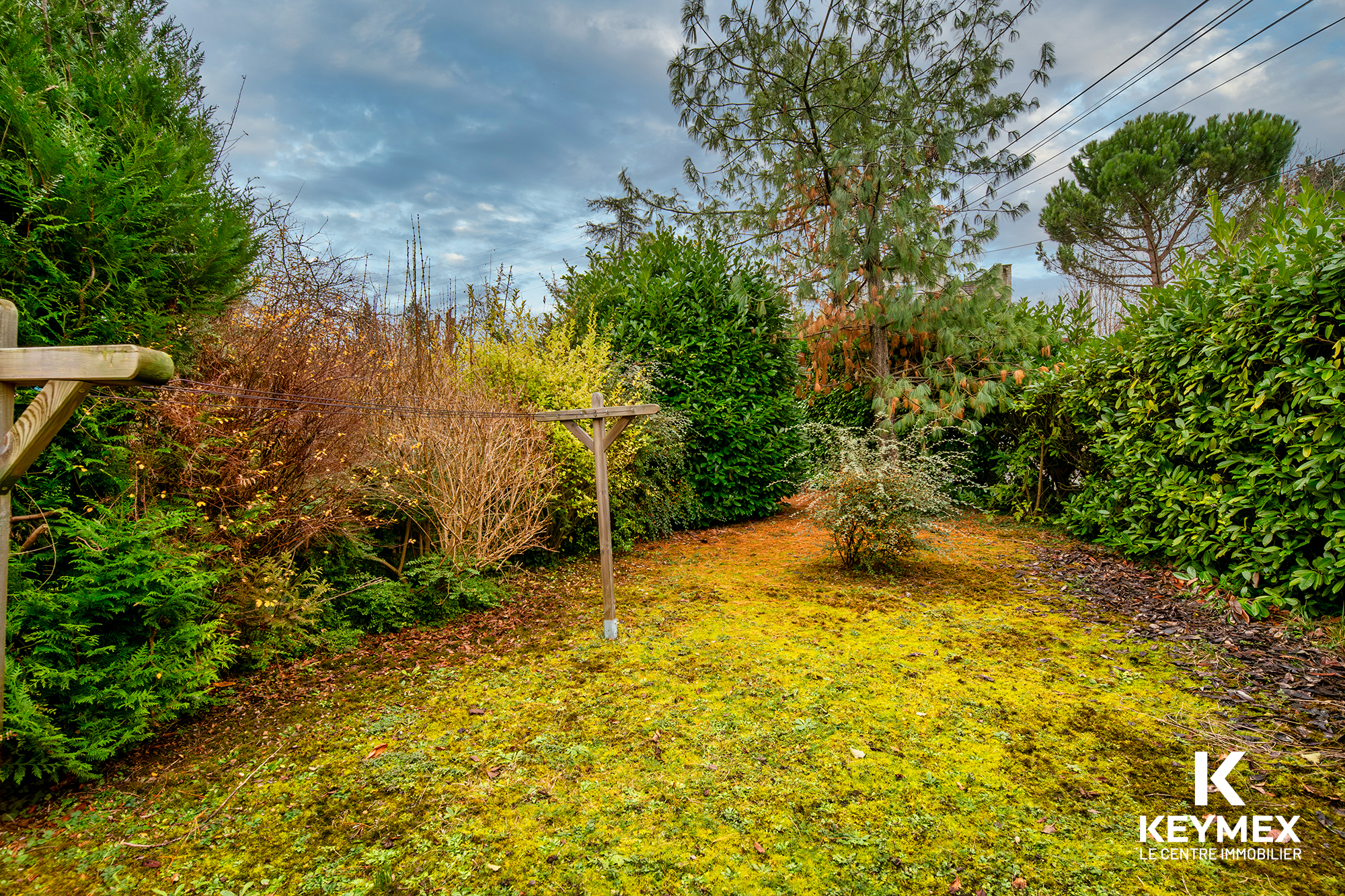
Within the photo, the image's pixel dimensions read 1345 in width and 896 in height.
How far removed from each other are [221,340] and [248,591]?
1398mm

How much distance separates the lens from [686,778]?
2.49 m

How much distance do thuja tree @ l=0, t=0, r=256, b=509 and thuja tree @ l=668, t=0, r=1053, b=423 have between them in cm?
571

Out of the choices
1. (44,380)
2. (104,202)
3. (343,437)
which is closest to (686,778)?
(44,380)

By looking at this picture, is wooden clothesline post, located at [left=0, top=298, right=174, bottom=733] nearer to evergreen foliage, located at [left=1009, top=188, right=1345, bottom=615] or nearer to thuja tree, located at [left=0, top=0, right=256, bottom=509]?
thuja tree, located at [left=0, top=0, right=256, bottom=509]

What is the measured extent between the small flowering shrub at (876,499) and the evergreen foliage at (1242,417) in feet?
4.81

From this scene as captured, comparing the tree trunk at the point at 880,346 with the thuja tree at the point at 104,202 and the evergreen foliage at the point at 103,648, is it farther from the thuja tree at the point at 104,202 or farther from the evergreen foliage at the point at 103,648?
the evergreen foliage at the point at 103,648

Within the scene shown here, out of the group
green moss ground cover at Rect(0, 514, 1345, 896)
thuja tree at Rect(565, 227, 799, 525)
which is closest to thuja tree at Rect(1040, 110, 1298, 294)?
thuja tree at Rect(565, 227, 799, 525)

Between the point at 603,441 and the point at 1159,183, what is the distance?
15.0 metres

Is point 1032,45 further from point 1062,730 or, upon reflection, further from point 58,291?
point 58,291

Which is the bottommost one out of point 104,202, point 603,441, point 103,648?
point 103,648

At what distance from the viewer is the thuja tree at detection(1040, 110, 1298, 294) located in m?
12.2

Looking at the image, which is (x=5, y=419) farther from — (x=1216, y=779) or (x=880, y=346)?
(x=880, y=346)

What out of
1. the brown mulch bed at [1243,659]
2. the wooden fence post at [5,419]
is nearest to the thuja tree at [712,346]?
the brown mulch bed at [1243,659]

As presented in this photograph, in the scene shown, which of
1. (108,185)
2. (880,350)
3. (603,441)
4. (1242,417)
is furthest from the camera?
(880,350)
